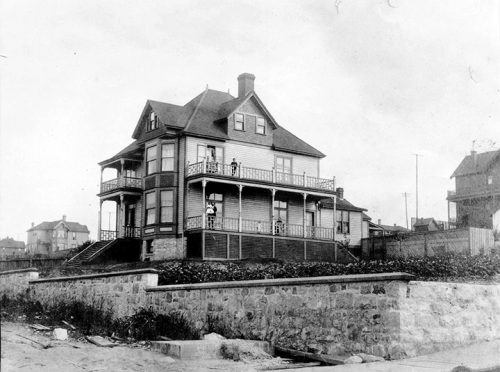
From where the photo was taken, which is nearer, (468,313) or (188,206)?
(468,313)

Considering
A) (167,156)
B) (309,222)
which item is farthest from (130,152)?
(309,222)

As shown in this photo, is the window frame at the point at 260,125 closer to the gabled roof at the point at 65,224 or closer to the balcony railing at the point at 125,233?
the balcony railing at the point at 125,233

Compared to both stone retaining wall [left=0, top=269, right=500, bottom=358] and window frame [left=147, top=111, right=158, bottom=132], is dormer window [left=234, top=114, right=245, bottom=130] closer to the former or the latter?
window frame [left=147, top=111, right=158, bottom=132]

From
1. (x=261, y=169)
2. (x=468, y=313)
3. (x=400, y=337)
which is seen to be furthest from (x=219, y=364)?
(x=261, y=169)

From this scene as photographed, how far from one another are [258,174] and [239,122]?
10.9 ft

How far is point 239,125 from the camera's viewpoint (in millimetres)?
35438

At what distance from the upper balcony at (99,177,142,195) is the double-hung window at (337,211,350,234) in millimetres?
16360

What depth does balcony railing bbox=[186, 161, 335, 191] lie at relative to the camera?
32519 millimetres

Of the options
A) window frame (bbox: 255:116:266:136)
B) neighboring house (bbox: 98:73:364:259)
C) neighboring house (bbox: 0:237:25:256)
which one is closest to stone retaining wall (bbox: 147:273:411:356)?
neighboring house (bbox: 98:73:364:259)

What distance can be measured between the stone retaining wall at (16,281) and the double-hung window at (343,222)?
26563 millimetres

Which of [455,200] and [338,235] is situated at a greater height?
[455,200]

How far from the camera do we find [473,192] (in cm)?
5212

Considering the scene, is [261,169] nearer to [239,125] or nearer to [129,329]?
[239,125]

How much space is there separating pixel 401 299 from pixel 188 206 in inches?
893
